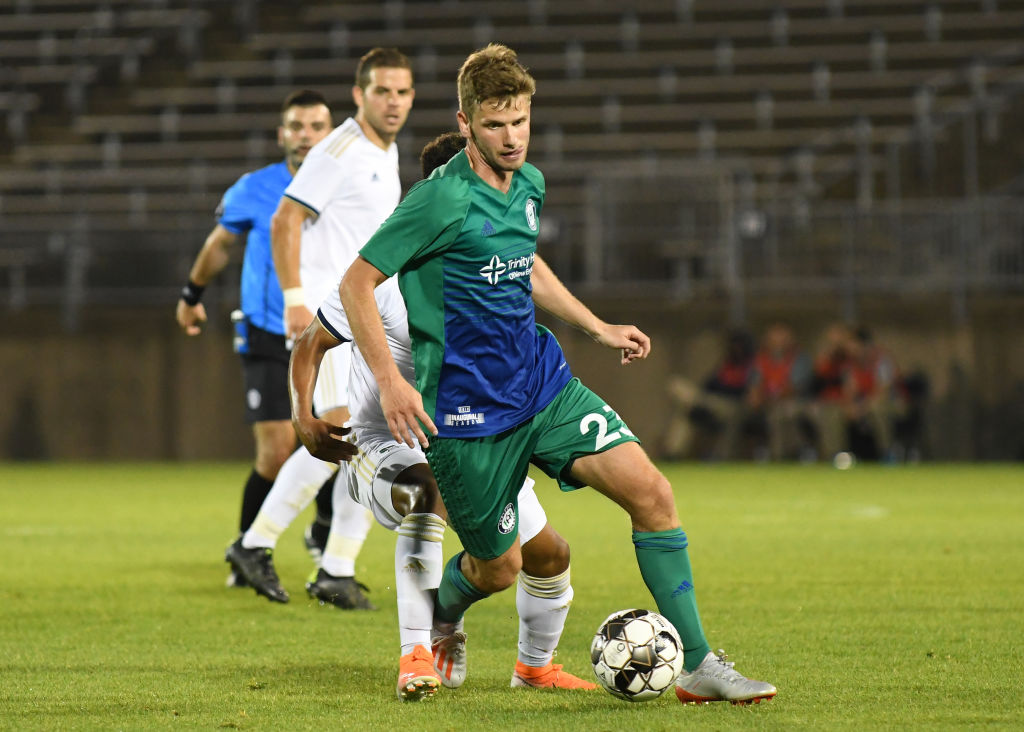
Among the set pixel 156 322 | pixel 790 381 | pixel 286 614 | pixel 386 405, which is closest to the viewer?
pixel 386 405

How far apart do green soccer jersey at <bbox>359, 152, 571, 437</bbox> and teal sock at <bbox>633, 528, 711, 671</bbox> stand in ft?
1.77

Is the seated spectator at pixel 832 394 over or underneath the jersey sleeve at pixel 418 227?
underneath

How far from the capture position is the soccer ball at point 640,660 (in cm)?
442

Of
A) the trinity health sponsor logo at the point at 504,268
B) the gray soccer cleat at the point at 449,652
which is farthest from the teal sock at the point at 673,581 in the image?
the trinity health sponsor logo at the point at 504,268

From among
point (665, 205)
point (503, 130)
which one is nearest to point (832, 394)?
point (665, 205)

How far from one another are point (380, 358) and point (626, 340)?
87 centimetres

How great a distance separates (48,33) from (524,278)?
68.7ft

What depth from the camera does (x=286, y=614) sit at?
655 centimetres

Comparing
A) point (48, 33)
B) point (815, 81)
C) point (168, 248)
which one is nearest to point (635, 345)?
point (168, 248)

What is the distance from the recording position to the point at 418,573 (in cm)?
485

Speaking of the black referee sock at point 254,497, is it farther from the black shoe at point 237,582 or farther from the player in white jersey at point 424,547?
the player in white jersey at point 424,547

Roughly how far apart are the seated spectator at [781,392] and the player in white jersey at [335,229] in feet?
35.3

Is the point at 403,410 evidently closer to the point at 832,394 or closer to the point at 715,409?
the point at 832,394

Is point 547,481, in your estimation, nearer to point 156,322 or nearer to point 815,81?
point 156,322
